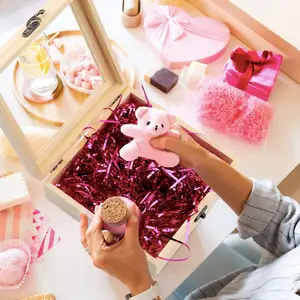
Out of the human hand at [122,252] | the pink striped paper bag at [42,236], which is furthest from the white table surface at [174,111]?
the human hand at [122,252]

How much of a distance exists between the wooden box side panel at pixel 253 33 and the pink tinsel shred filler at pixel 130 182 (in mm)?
320

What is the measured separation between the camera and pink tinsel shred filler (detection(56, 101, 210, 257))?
2.90 ft

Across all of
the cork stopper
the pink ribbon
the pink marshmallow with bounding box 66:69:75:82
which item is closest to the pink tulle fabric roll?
the pink ribbon

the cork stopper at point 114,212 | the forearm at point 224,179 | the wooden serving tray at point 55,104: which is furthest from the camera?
the wooden serving tray at point 55,104

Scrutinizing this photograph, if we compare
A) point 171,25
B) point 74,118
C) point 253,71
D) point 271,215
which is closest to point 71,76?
point 74,118

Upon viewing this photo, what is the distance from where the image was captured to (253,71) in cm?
105

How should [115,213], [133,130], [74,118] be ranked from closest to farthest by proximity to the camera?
[115,213] → [133,130] → [74,118]

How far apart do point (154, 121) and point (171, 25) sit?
1.20ft

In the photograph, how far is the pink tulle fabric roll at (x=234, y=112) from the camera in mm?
1006

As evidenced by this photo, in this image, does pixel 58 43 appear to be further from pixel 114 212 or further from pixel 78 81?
pixel 114 212

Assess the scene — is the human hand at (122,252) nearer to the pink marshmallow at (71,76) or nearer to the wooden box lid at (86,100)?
the wooden box lid at (86,100)

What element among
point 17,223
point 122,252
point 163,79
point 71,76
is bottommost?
point 17,223

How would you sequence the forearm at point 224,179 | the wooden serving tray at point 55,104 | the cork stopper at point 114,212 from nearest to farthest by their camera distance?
the cork stopper at point 114,212
the forearm at point 224,179
the wooden serving tray at point 55,104

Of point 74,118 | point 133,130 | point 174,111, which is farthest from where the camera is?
point 174,111
